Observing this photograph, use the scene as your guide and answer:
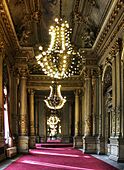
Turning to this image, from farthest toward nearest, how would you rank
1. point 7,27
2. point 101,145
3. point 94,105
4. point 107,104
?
point 94,105 → point 101,145 → point 107,104 → point 7,27

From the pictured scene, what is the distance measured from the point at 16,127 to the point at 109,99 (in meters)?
4.87

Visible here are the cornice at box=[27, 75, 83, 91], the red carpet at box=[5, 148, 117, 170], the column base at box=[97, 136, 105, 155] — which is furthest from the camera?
the cornice at box=[27, 75, 83, 91]

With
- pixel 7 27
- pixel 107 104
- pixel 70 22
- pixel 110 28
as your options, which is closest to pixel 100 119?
pixel 107 104

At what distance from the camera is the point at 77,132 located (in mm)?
25312

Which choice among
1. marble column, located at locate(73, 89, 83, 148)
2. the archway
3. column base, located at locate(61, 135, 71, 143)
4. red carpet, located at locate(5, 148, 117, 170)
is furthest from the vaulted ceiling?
column base, located at locate(61, 135, 71, 143)

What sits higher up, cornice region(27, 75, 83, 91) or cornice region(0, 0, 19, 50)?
cornice region(0, 0, 19, 50)

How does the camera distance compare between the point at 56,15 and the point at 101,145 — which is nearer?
the point at 56,15

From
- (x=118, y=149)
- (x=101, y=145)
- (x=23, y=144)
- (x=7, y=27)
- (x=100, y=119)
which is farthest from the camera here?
(x=23, y=144)

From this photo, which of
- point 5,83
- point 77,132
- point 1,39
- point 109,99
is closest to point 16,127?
point 5,83

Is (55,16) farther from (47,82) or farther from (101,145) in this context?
(47,82)

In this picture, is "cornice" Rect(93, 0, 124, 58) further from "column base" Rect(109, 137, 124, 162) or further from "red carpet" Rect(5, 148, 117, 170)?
"red carpet" Rect(5, 148, 117, 170)

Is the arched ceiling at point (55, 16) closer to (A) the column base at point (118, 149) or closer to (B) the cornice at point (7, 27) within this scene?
(B) the cornice at point (7, 27)

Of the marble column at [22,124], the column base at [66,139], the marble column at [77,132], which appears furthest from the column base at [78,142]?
the marble column at [22,124]

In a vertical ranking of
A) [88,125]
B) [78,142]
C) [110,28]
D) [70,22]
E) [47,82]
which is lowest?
[78,142]
